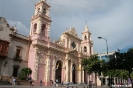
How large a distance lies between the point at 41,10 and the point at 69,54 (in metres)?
15.5

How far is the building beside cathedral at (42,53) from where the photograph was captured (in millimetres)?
33562

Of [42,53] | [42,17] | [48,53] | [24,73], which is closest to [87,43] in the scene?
[48,53]

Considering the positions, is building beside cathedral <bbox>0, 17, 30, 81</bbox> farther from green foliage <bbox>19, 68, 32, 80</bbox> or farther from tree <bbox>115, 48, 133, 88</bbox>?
tree <bbox>115, 48, 133, 88</bbox>

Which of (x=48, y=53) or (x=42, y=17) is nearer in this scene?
(x=48, y=53)

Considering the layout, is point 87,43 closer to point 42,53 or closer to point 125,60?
point 42,53

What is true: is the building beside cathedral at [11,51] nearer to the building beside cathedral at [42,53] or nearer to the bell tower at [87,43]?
the building beside cathedral at [42,53]

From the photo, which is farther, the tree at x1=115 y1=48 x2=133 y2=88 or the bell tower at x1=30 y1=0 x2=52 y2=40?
the bell tower at x1=30 y1=0 x2=52 y2=40

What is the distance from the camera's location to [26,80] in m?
31.6

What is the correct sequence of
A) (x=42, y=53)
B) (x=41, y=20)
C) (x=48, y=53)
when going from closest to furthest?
(x=42, y=53), (x=48, y=53), (x=41, y=20)

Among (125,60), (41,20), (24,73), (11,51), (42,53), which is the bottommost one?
(24,73)

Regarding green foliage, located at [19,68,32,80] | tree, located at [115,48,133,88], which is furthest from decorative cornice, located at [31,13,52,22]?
tree, located at [115,48,133,88]

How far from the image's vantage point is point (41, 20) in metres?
40.0

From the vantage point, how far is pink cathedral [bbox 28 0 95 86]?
36.6 metres

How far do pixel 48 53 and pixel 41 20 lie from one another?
9.17 metres
